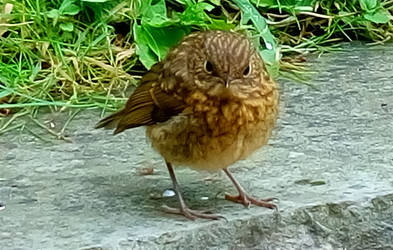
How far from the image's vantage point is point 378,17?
507cm

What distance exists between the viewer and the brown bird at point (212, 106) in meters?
2.98

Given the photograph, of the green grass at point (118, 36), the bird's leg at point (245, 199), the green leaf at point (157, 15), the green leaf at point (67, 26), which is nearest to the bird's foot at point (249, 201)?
the bird's leg at point (245, 199)

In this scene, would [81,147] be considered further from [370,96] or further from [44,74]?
[370,96]

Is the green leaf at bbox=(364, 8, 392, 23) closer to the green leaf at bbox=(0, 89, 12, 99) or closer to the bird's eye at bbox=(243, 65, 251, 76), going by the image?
the green leaf at bbox=(0, 89, 12, 99)

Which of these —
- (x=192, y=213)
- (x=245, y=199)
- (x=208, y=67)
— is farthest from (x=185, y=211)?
(x=208, y=67)

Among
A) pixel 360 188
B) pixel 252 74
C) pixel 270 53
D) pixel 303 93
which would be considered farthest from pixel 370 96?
pixel 252 74

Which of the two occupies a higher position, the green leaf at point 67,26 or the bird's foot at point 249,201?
the bird's foot at point 249,201

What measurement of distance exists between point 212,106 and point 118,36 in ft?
6.38

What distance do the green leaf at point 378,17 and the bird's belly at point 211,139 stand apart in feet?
6.83

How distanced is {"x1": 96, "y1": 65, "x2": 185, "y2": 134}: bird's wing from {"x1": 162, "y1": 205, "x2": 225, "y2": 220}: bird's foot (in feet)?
0.85

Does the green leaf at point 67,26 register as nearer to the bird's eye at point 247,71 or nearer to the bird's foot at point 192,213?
the bird's foot at point 192,213

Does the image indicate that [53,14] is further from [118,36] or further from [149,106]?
[149,106]

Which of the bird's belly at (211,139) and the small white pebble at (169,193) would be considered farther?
the small white pebble at (169,193)

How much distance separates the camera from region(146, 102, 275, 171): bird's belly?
118 inches
